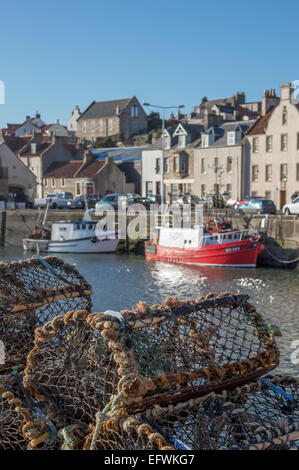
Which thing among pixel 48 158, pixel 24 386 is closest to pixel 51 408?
pixel 24 386

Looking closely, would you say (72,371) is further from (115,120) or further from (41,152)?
(115,120)

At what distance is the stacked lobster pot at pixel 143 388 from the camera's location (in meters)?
4.24

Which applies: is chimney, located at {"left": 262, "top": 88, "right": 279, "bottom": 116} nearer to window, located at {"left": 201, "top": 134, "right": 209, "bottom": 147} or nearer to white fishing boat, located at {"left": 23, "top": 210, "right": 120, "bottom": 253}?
window, located at {"left": 201, "top": 134, "right": 209, "bottom": 147}

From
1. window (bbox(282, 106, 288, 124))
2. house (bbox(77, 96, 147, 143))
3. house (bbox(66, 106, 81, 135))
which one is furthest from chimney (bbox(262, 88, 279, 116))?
house (bbox(66, 106, 81, 135))

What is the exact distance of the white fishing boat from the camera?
33750 millimetres

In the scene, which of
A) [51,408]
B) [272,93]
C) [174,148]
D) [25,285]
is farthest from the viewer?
[174,148]

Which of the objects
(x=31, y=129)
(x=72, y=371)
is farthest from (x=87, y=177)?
(x=72, y=371)

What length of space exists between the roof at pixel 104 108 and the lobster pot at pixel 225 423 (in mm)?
70861

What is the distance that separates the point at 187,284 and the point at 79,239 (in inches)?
495

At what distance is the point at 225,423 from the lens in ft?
14.4

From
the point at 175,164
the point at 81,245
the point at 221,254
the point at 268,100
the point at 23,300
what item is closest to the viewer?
the point at 23,300

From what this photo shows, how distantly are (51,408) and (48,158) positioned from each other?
176 ft
